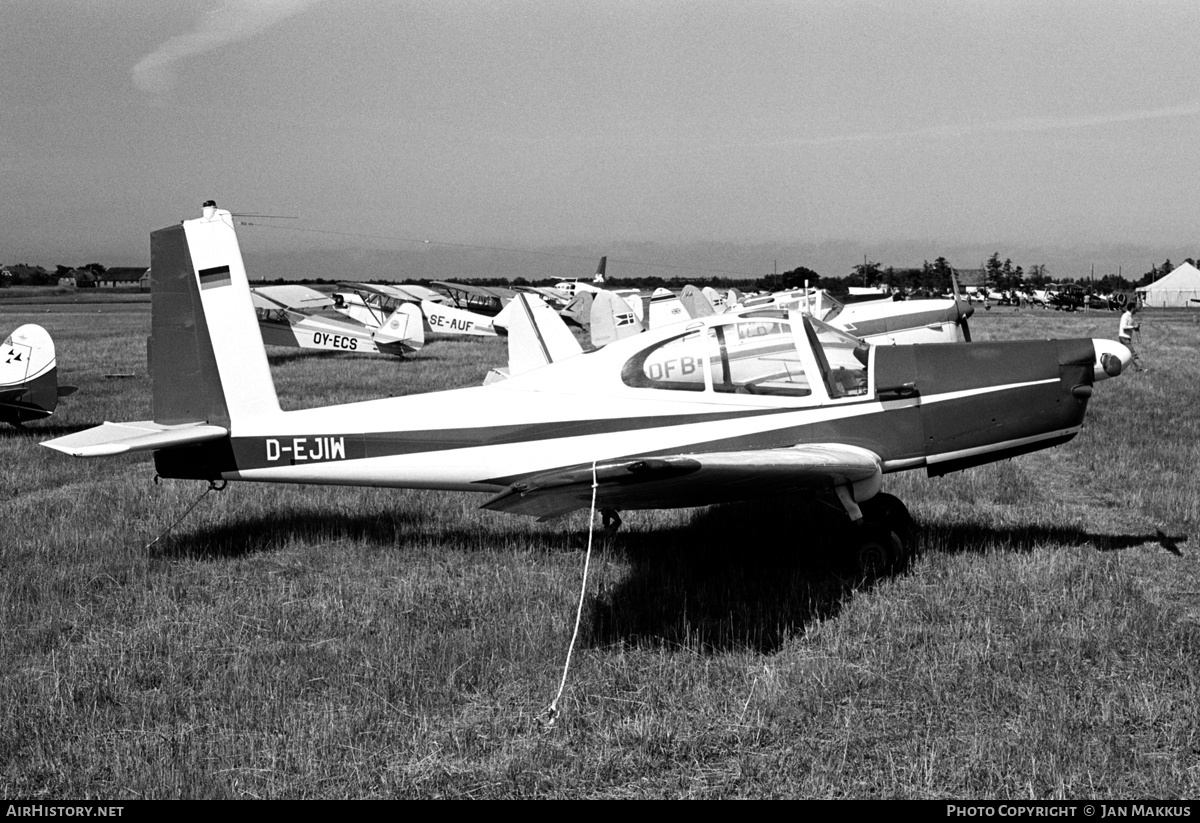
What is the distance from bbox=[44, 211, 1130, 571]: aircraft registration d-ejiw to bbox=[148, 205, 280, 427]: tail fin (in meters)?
0.21

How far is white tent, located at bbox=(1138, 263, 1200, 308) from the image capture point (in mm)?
77812

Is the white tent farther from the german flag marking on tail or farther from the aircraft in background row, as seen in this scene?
the german flag marking on tail

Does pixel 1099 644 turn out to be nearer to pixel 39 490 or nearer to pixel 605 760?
pixel 605 760

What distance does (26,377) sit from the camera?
1177 cm

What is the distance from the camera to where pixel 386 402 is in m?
6.74

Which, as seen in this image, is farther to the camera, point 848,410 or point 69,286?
point 69,286

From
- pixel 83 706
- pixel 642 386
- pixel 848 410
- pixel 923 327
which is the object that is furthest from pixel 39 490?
pixel 923 327

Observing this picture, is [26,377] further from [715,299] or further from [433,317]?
[715,299]

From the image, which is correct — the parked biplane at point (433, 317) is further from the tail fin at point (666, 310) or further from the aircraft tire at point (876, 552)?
the aircraft tire at point (876, 552)

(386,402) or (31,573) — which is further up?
(386,402)

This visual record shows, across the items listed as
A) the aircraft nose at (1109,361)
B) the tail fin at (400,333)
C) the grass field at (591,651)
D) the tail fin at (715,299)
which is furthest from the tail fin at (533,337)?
the tail fin at (715,299)

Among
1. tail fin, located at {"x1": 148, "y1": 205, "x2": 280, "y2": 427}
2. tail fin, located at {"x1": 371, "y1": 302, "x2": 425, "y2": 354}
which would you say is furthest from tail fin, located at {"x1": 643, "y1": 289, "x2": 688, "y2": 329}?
tail fin, located at {"x1": 148, "y1": 205, "x2": 280, "y2": 427}

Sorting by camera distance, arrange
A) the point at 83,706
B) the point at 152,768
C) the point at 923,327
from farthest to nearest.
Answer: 1. the point at 923,327
2. the point at 83,706
3. the point at 152,768
